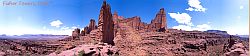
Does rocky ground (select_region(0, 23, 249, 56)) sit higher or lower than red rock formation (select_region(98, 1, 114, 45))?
lower

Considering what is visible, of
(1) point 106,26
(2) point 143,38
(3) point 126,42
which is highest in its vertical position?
(1) point 106,26

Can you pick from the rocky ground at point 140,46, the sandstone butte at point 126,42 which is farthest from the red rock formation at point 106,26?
the rocky ground at point 140,46

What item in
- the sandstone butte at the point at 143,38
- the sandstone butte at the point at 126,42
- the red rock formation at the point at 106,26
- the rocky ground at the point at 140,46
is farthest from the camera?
the red rock formation at the point at 106,26

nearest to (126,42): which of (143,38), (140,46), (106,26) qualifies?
(140,46)

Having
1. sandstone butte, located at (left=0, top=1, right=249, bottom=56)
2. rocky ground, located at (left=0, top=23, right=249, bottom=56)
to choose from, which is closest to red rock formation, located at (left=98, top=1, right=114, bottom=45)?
sandstone butte, located at (left=0, top=1, right=249, bottom=56)

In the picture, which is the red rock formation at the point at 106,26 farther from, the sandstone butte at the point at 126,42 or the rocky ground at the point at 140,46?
the rocky ground at the point at 140,46

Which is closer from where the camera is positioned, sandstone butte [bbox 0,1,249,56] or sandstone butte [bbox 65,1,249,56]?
sandstone butte [bbox 0,1,249,56]

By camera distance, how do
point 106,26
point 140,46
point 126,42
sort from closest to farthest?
point 106,26, point 126,42, point 140,46

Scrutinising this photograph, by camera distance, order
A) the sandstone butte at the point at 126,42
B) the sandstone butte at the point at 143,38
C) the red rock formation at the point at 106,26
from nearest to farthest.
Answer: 1. the sandstone butte at the point at 126,42
2. the sandstone butte at the point at 143,38
3. the red rock formation at the point at 106,26

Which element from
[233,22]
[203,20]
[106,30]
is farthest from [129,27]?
[233,22]

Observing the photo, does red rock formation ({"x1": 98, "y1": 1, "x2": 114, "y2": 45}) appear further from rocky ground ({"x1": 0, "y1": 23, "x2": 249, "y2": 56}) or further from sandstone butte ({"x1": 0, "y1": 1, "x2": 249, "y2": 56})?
rocky ground ({"x1": 0, "y1": 23, "x2": 249, "y2": 56})

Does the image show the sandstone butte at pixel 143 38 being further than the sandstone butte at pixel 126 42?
Yes

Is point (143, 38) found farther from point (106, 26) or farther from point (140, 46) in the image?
point (106, 26)

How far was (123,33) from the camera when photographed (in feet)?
73.9
